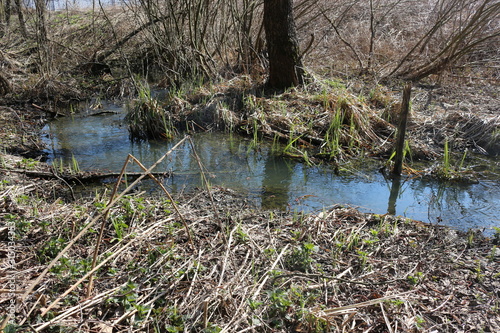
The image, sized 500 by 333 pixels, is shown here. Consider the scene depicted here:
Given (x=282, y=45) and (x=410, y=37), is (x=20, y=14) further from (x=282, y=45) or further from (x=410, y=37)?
(x=410, y=37)

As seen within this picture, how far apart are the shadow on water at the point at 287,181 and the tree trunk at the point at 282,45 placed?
1847 millimetres

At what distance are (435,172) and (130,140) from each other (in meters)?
4.67

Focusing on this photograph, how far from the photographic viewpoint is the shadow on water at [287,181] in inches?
177

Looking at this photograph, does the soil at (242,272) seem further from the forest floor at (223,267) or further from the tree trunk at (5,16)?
the tree trunk at (5,16)

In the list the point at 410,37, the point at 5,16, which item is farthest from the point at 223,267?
the point at 5,16

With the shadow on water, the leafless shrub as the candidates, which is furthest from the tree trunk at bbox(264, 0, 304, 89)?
the shadow on water

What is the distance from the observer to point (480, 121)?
254 inches

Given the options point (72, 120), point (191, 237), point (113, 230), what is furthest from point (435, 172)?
point (72, 120)

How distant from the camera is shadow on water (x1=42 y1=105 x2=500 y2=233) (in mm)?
4508

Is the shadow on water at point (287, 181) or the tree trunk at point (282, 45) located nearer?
the shadow on water at point (287, 181)

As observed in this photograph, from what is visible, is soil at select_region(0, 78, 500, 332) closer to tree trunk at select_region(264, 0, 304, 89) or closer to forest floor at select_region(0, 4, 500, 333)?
forest floor at select_region(0, 4, 500, 333)

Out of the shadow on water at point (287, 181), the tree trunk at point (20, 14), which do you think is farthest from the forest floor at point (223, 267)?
the tree trunk at point (20, 14)

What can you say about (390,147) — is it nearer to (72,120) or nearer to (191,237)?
(191,237)

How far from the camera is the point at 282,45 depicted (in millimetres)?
7672
